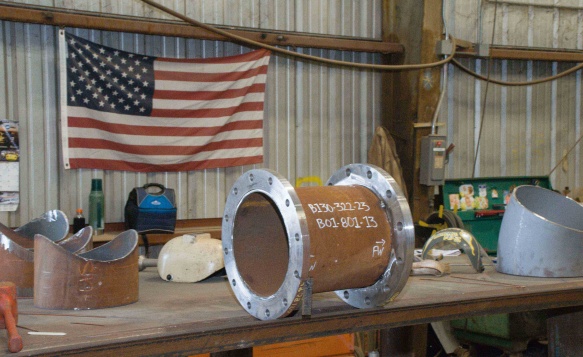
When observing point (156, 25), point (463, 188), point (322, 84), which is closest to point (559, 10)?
point (463, 188)

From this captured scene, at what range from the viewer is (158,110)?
5797 millimetres

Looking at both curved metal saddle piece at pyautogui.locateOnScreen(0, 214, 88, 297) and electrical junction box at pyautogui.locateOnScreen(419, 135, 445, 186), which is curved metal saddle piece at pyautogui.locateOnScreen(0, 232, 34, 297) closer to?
curved metal saddle piece at pyautogui.locateOnScreen(0, 214, 88, 297)

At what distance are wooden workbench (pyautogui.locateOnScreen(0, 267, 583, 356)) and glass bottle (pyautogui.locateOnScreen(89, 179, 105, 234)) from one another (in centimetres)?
263

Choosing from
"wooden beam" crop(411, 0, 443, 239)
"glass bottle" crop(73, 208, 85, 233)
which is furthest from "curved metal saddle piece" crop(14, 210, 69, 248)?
"wooden beam" crop(411, 0, 443, 239)

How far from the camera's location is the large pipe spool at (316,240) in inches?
83.2

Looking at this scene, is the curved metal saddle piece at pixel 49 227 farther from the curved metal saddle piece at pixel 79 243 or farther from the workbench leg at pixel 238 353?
the workbench leg at pixel 238 353

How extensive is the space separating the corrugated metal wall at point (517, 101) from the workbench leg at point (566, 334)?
3.95 m

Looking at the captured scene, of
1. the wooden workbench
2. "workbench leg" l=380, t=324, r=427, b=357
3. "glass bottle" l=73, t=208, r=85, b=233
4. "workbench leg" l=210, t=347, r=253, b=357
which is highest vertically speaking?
the wooden workbench

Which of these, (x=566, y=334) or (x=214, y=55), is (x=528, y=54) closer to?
(x=214, y=55)

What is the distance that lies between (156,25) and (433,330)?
323 cm

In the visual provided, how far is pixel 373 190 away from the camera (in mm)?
2400

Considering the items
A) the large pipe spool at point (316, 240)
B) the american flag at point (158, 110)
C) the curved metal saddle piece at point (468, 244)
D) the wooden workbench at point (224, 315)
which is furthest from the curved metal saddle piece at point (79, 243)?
the american flag at point (158, 110)

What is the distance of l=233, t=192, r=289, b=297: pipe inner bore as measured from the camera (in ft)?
7.70

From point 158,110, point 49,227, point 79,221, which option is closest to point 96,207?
point 79,221
